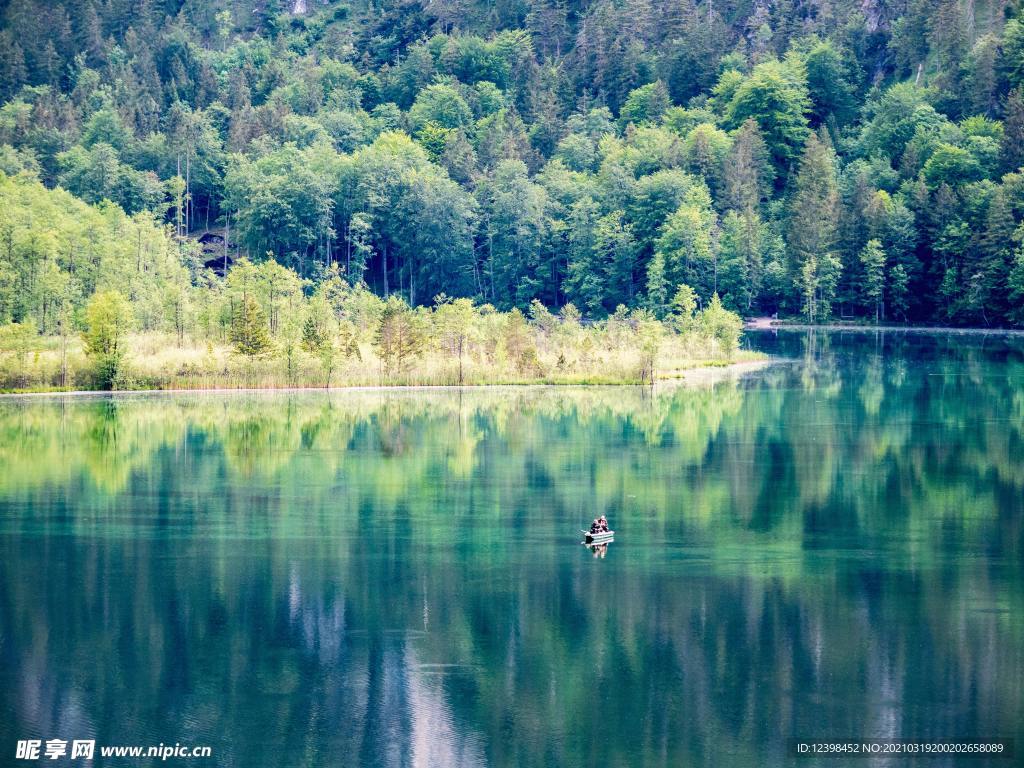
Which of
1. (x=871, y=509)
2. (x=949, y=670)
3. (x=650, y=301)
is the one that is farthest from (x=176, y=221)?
(x=949, y=670)

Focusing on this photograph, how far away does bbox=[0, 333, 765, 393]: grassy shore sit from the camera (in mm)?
65062

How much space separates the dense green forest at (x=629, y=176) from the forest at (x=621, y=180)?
32 centimetres

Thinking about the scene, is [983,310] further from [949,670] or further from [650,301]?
[949,670]

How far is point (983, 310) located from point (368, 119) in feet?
292

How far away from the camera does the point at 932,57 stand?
169 m

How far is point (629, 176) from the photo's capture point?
142875 millimetres

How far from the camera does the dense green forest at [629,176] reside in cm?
12800

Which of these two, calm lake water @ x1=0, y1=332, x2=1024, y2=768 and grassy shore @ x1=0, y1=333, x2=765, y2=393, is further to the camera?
grassy shore @ x1=0, y1=333, x2=765, y2=393

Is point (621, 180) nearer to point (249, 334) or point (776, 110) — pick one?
point (776, 110)

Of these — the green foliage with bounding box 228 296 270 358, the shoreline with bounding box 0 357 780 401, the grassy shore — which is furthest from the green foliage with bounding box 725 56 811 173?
the green foliage with bounding box 228 296 270 358

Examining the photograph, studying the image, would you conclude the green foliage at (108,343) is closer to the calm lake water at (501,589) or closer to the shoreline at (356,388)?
the shoreline at (356,388)

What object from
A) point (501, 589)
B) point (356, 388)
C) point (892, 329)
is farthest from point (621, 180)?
point (501, 589)

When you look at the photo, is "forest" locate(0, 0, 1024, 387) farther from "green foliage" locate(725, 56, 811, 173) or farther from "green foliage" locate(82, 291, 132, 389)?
"green foliage" locate(82, 291, 132, 389)

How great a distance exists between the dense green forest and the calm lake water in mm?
50461
